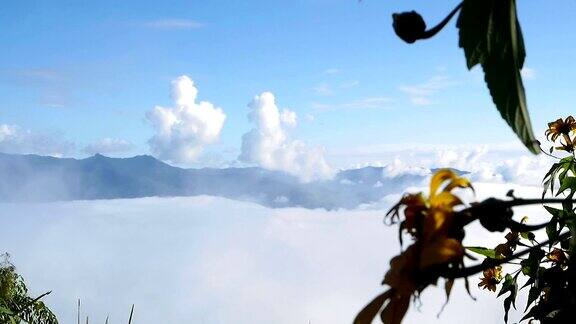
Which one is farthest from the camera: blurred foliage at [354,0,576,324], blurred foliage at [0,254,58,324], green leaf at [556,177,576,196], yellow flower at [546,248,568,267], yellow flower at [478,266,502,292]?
blurred foliage at [0,254,58,324]

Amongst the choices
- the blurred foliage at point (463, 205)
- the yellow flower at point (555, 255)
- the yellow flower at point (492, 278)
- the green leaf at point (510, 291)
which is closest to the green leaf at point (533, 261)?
the yellow flower at point (555, 255)

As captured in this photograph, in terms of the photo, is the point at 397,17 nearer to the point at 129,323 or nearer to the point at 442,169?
the point at 442,169

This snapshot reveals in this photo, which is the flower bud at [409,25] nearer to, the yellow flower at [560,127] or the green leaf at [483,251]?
the green leaf at [483,251]

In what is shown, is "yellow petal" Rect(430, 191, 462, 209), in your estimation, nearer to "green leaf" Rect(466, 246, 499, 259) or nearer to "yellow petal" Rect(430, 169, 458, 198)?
"yellow petal" Rect(430, 169, 458, 198)

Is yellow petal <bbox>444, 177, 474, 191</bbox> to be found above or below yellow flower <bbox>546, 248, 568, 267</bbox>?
below

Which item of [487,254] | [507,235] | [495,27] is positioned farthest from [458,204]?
[507,235]

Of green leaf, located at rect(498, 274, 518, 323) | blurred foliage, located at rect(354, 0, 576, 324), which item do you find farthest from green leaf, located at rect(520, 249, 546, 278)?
blurred foliage, located at rect(354, 0, 576, 324)

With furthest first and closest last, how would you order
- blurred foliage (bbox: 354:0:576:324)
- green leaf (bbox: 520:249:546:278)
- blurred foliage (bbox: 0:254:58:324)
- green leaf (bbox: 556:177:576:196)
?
1. blurred foliage (bbox: 0:254:58:324)
2. green leaf (bbox: 556:177:576:196)
3. green leaf (bbox: 520:249:546:278)
4. blurred foliage (bbox: 354:0:576:324)

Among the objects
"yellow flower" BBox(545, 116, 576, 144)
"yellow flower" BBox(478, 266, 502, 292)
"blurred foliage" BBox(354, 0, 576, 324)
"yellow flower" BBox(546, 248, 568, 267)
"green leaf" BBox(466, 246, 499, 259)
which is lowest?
"blurred foliage" BBox(354, 0, 576, 324)

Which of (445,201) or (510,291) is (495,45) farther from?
(510,291)
